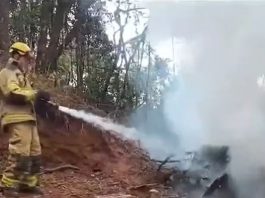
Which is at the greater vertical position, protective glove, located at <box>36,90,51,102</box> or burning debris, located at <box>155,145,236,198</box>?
protective glove, located at <box>36,90,51,102</box>

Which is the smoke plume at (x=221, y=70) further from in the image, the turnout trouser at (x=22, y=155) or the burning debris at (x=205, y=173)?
the turnout trouser at (x=22, y=155)

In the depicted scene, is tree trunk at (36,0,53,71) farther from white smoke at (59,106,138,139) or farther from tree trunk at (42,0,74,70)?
white smoke at (59,106,138,139)

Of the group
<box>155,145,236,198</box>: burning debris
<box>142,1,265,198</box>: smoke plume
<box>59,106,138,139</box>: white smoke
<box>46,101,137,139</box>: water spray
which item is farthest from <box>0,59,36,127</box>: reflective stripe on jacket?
<box>142,1,265,198</box>: smoke plume

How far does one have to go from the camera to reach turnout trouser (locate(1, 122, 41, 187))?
6.38 meters

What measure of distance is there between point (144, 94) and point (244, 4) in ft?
21.0

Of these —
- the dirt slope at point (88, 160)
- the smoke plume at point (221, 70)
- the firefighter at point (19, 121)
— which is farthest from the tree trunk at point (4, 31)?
the firefighter at point (19, 121)

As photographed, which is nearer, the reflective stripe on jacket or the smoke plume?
the reflective stripe on jacket

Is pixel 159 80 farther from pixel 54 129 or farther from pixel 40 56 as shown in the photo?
pixel 54 129

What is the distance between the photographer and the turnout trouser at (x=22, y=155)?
638 centimetres

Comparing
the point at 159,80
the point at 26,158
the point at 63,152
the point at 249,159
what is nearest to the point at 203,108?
the point at 249,159

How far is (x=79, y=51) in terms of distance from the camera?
48.4 feet

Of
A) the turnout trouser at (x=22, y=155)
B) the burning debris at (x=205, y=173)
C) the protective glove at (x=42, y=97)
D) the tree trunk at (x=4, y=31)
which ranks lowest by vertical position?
the burning debris at (x=205, y=173)

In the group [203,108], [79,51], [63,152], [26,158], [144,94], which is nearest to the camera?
[26,158]

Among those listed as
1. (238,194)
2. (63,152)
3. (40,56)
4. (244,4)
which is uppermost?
(244,4)
